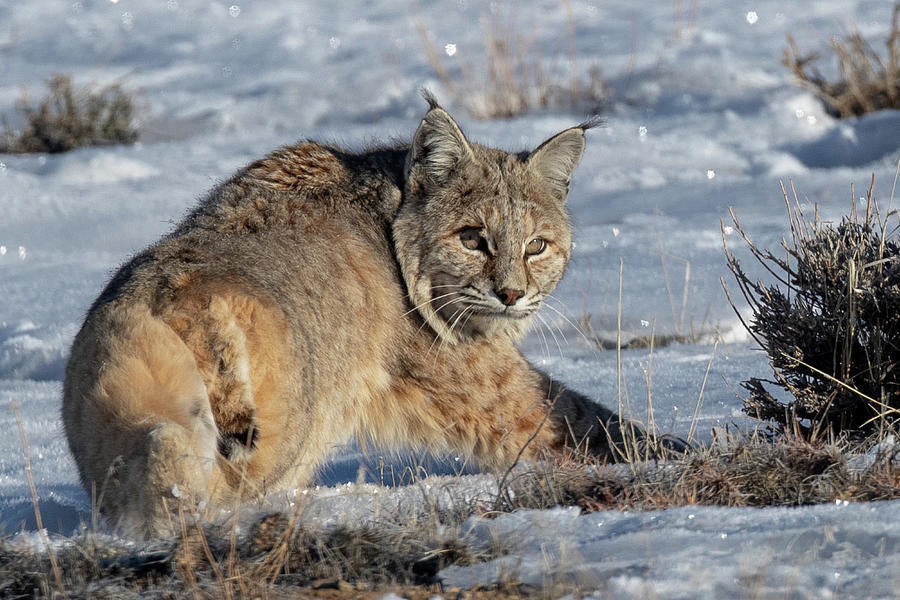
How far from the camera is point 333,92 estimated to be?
12.9 m

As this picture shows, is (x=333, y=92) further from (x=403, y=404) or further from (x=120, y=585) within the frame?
(x=120, y=585)

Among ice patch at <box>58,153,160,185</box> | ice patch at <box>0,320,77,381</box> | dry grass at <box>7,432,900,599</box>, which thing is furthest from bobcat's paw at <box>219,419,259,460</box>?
ice patch at <box>58,153,160,185</box>

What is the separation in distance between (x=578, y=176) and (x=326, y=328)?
6234 millimetres

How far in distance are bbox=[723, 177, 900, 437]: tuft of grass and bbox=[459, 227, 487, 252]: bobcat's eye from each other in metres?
0.90

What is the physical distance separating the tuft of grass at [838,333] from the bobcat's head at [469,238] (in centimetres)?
75

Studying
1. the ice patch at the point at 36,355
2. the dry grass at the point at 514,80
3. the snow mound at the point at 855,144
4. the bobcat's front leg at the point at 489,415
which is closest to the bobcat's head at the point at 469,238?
the bobcat's front leg at the point at 489,415

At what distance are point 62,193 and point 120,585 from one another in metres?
6.85

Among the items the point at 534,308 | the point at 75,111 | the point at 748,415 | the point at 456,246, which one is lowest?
the point at 748,415

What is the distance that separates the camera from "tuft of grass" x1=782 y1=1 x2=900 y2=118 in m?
9.97

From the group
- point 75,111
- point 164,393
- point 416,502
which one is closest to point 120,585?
point 164,393

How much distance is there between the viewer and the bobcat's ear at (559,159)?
4.09 m

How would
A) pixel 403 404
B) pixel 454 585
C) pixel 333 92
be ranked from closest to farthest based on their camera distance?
pixel 454 585, pixel 403 404, pixel 333 92

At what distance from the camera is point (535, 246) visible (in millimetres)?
3969

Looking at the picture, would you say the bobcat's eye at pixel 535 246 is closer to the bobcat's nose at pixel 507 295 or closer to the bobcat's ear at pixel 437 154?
the bobcat's nose at pixel 507 295
